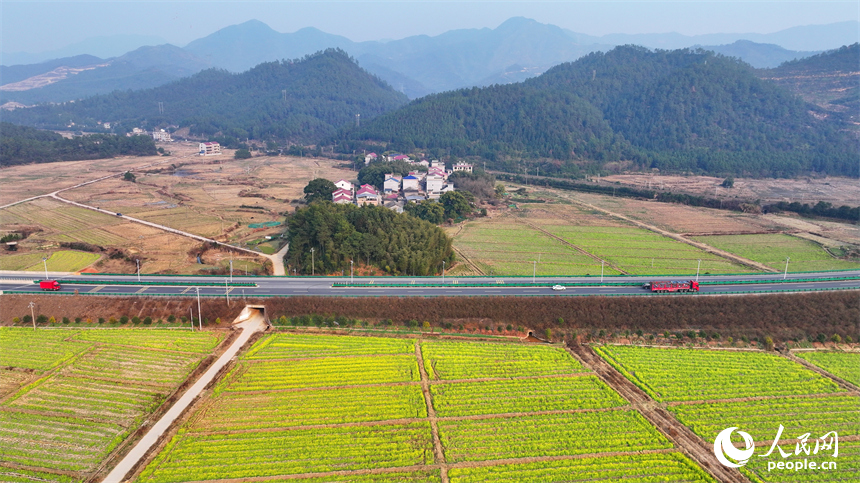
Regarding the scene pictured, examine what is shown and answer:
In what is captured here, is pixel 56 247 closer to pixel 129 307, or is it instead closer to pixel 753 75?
pixel 129 307

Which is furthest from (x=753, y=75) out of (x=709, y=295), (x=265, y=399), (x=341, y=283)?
(x=265, y=399)

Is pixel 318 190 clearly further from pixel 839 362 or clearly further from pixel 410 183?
pixel 839 362

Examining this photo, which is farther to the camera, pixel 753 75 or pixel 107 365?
pixel 753 75

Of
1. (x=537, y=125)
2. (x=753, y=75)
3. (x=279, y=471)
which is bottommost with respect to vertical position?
(x=279, y=471)

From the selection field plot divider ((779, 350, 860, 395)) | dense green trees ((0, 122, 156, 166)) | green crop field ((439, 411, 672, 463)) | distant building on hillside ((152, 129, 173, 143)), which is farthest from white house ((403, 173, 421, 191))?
distant building on hillside ((152, 129, 173, 143))

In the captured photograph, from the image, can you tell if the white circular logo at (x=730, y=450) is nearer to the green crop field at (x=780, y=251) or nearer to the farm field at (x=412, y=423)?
the farm field at (x=412, y=423)

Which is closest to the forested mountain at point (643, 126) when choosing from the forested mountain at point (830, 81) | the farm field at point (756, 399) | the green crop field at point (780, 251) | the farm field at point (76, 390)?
the forested mountain at point (830, 81)

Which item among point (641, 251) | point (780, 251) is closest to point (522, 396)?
point (641, 251)
